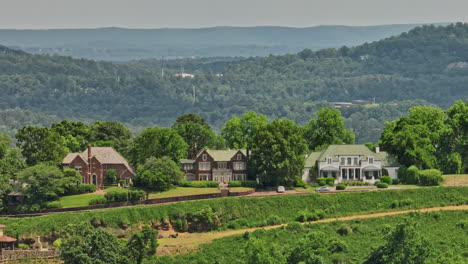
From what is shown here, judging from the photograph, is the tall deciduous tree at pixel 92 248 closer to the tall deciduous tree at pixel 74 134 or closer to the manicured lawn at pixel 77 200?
the manicured lawn at pixel 77 200

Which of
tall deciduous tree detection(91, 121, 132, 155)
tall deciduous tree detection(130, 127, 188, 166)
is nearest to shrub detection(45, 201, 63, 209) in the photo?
tall deciduous tree detection(130, 127, 188, 166)

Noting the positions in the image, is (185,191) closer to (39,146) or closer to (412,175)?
(39,146)

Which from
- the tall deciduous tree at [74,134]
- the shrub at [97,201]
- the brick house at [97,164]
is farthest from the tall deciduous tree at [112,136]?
the shrub at [97,201]

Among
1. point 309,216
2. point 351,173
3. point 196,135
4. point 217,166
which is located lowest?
point 309,216

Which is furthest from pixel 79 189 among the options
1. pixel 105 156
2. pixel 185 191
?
pixel 185 191

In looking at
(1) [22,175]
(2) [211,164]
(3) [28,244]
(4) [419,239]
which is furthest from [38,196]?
(4) [419,239]

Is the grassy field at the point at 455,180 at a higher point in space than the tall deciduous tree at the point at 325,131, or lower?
lower

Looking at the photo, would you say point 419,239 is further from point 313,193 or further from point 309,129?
point 309,129
